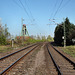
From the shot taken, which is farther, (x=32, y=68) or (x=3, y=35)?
(x=3, y=35)

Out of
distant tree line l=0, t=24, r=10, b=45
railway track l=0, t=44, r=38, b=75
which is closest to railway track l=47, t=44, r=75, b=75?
railway track l=0, t=44, r=38, b=75

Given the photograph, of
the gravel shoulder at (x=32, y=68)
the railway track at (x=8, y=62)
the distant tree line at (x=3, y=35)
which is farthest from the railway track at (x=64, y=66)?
the distant tree line at (x=3, y=35)

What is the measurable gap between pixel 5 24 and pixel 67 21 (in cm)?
1977

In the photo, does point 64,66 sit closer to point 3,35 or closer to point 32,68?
point 32,68

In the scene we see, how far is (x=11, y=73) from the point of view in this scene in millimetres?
5828

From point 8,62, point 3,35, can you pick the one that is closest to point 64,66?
point 8,62

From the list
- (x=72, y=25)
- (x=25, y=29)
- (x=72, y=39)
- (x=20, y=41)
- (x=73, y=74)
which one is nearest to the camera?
(x=73, y=74)

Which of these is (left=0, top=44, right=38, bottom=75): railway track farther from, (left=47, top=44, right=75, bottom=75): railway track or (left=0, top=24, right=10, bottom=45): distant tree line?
(left=0, top=24, right=10, bottom=45): distant tree line

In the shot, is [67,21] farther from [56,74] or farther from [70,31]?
[56,74]

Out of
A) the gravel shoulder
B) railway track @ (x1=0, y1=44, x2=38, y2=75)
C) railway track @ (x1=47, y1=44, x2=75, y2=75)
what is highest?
railway track @ (x1=0, y1=44, x2=38, y2=75)

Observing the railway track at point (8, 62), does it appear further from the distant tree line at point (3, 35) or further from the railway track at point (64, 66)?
the distant tree line at point (3, 35)

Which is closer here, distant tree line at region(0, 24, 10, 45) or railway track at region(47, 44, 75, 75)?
railway track at region(47, 44, 75, 75)

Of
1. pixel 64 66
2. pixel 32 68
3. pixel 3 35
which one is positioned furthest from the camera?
pixel 3 35

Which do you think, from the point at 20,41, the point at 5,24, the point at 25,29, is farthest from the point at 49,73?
the point at 25,29
